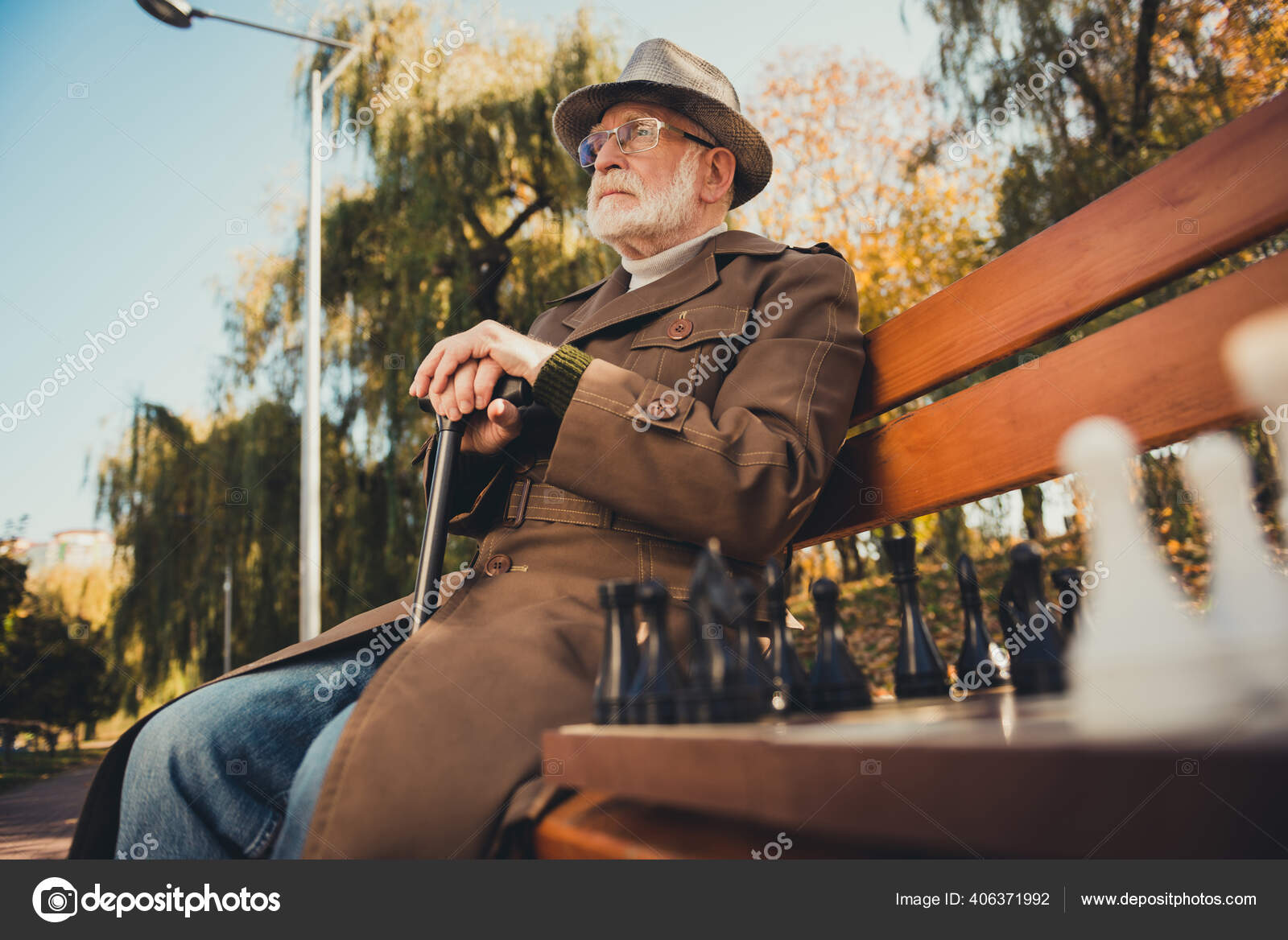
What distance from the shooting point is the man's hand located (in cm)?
153

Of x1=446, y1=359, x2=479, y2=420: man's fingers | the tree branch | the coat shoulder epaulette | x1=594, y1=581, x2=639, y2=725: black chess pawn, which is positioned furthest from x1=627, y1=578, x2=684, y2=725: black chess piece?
the tree branch

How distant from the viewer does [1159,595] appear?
69 cm

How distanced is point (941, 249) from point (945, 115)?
4.41 metres

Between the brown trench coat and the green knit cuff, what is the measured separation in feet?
0.08

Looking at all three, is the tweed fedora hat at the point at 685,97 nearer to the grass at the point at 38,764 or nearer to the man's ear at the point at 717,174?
the man's ear at the point at 717,174

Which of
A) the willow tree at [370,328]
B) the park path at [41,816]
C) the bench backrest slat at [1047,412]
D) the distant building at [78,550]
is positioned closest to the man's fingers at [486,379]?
the bench backrest slat at [1047,412]

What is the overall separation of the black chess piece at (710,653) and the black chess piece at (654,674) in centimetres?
3

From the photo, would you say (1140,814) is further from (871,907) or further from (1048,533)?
(1048,533)

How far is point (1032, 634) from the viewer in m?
0.97

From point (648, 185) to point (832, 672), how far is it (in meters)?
1.52

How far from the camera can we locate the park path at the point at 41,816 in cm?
405

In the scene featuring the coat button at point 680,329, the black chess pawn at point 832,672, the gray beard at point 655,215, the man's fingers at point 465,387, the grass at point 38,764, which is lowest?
the grass at point 38,764

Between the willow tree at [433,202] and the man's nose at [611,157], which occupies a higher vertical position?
the willow tree at [433,202]

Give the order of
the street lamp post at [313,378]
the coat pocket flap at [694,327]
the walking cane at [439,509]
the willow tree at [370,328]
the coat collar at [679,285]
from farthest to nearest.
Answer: the willow tree at [370,328] < the street lamp post at [313,378] < the coat collar at [679,285] < the coat pocket flap at [694,327] < the walking cane at [439,509]
